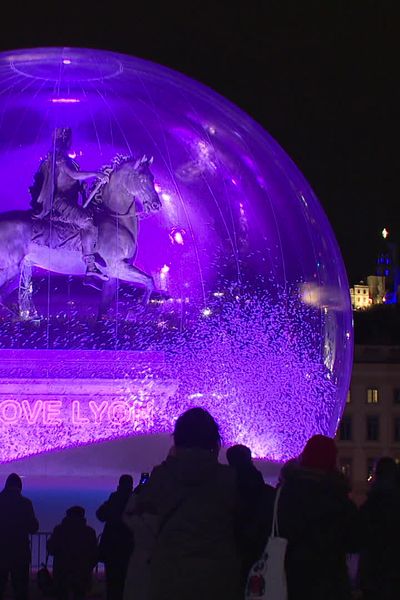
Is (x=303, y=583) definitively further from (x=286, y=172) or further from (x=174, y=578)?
(x=286, y=172)

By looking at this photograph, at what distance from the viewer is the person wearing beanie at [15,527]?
7227 mm

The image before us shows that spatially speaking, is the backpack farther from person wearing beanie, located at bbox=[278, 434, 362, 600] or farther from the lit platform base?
the lit platform base

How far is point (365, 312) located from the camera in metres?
63.2

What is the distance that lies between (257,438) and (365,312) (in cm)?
5211

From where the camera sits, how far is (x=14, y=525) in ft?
23.9

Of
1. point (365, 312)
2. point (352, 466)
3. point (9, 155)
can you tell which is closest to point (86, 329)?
point (9, 155)

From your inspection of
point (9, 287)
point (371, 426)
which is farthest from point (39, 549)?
point (371, 426)

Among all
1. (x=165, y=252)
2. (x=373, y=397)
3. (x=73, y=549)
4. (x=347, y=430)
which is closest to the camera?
(x=73, y=549)

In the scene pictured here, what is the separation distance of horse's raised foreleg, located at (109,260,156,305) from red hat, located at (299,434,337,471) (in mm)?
7344

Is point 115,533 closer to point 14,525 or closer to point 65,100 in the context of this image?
point 14,525

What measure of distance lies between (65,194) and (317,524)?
7.68m

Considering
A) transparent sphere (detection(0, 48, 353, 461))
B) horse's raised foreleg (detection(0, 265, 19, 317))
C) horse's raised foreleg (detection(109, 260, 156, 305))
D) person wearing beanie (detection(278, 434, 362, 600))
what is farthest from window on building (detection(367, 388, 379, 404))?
person wearing beanie (detection(278, 434, 362, 600))

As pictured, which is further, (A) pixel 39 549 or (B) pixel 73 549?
(A) pixel 39 549

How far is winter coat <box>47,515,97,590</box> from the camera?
7387 mm
